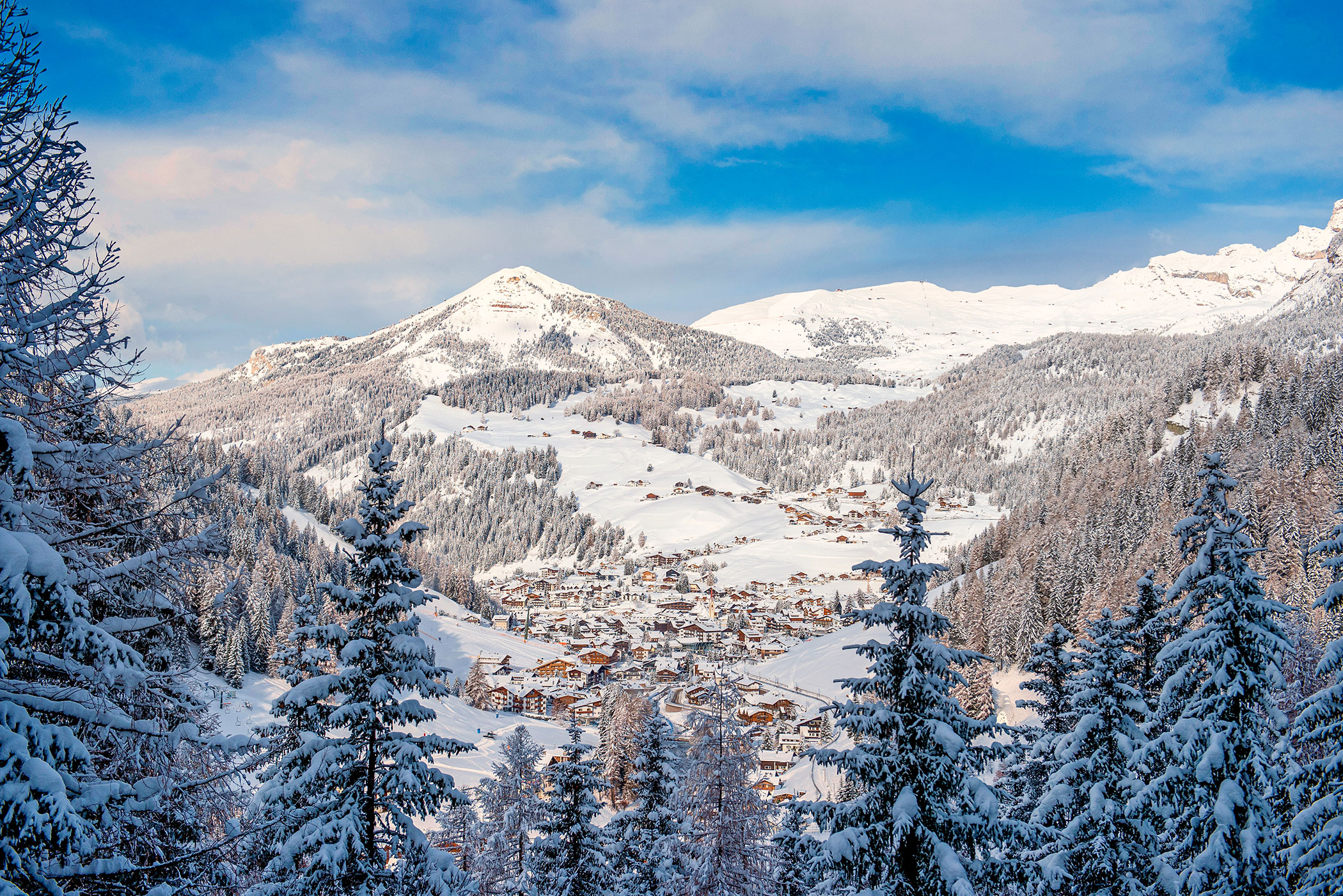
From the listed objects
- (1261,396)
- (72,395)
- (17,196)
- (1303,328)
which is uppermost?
(1303,328)

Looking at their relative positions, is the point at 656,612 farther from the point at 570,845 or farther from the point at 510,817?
the point at 570,845

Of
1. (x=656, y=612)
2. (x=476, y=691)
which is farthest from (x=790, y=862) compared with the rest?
(x=656, y=612)

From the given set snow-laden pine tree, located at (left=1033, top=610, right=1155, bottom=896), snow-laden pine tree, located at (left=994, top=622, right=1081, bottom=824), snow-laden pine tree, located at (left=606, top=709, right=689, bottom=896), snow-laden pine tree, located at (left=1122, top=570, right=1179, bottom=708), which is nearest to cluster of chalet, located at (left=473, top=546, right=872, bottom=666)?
snow-laden pine tree, located at (left=606, top=709, right=689, bottom=896)

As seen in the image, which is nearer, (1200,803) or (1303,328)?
(1200,803)

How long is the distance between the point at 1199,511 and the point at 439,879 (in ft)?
46.4

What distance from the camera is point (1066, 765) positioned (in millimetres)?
14008

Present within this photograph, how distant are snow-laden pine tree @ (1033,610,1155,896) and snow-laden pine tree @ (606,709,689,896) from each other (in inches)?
316

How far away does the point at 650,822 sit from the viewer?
17406mm

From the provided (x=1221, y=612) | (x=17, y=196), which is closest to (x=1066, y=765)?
(x=1221, y=612)

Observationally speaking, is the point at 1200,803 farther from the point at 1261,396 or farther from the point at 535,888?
the point at 1261,396

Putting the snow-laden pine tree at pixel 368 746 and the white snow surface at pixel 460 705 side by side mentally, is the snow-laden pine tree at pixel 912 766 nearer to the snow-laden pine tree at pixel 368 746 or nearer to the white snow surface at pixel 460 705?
the snow-laden pine tree at pixel 368 746

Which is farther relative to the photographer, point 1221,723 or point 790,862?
point 790,862

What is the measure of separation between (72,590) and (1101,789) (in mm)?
16129

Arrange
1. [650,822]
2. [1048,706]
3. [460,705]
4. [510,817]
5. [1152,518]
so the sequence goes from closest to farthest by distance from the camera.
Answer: [1048,706] → [650,822] → [510,817] → [460,705] → [1152,518]
